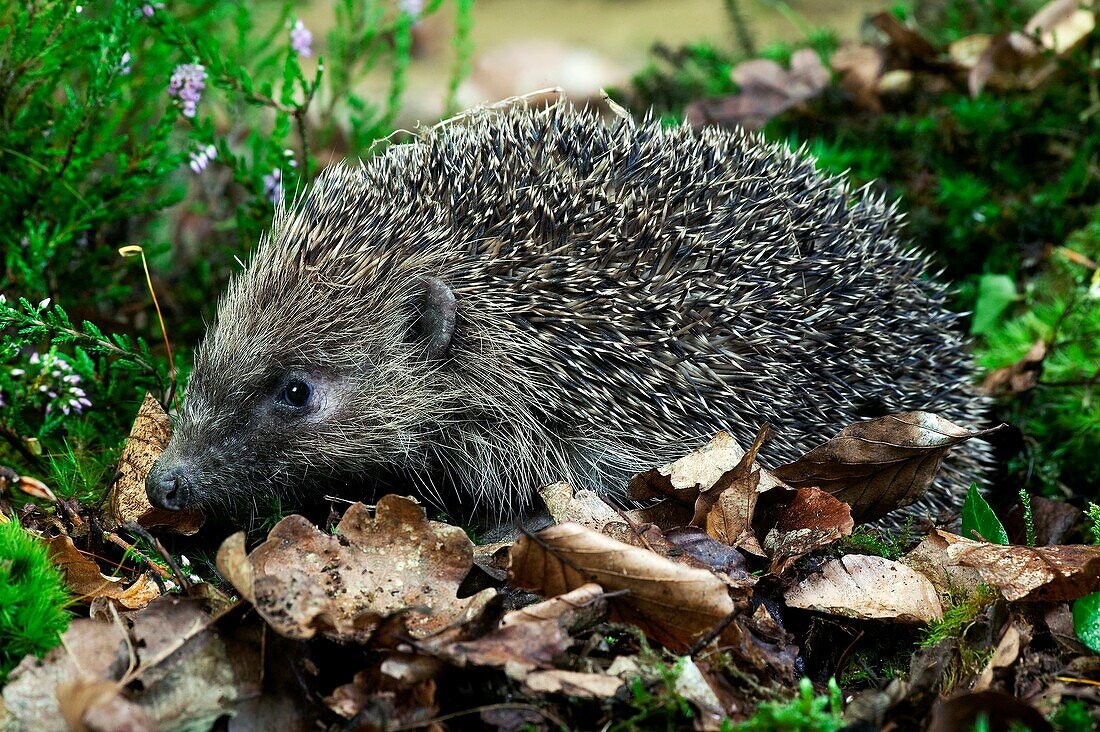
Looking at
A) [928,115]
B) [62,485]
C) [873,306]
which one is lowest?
[62,485]

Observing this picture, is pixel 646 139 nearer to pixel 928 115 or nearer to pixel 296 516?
pixel 296 516

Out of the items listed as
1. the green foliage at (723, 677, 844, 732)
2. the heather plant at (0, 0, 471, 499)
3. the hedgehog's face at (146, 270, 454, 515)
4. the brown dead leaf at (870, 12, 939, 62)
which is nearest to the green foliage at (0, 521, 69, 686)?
the hedgehog's face at (146, 270, 454, 515)

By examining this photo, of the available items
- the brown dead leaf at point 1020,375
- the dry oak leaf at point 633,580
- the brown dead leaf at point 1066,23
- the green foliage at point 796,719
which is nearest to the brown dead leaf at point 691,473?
the dry oak leaf at point 633,580

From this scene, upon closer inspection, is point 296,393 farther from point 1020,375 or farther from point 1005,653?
point 1020,375

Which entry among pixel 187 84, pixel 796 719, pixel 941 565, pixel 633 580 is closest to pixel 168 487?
pixel 633 580

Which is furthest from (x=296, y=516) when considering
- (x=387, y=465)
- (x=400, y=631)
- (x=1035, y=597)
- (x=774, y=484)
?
(x=1035, y=597)
